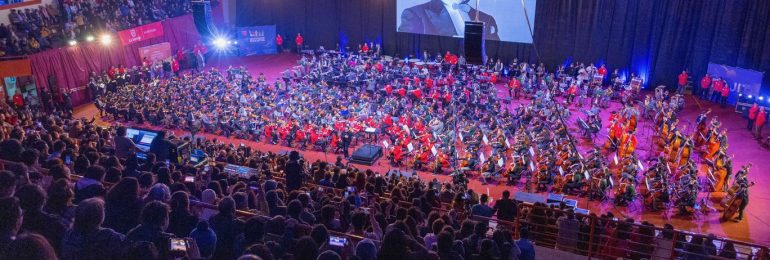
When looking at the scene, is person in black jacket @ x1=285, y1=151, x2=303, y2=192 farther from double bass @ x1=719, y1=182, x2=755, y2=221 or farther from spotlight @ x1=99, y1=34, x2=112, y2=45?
spotlight @ x1=99, y1=34, x2=112, y2=45

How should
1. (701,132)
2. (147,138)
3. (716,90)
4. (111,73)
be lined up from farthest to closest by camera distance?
(111,73) < (716,90) < (701,132) < (147,138)

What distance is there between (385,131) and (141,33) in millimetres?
15463

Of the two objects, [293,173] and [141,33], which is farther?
[141,33]

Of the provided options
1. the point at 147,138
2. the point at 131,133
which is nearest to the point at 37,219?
the point at 147,138

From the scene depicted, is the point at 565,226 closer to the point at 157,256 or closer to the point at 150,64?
the point at 157,256

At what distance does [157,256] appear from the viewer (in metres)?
4.26

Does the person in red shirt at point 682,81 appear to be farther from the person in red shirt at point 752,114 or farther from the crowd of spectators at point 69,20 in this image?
the crowd of spectators at point 69,20

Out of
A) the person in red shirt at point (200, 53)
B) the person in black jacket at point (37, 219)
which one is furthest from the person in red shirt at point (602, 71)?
the person in black jacket at point (37, 219)

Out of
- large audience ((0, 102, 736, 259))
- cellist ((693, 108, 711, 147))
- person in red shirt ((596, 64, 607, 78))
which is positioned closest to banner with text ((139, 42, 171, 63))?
large audience ((0, 102, 736, 259))

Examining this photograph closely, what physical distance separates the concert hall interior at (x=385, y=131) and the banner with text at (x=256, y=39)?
0.11 m

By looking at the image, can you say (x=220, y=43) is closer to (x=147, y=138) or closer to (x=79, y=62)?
(x=79, y=62)

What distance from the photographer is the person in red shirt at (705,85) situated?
23.0 metres

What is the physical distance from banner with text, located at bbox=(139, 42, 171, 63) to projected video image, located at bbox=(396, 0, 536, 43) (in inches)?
512

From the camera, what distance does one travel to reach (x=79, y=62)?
80.0ft
